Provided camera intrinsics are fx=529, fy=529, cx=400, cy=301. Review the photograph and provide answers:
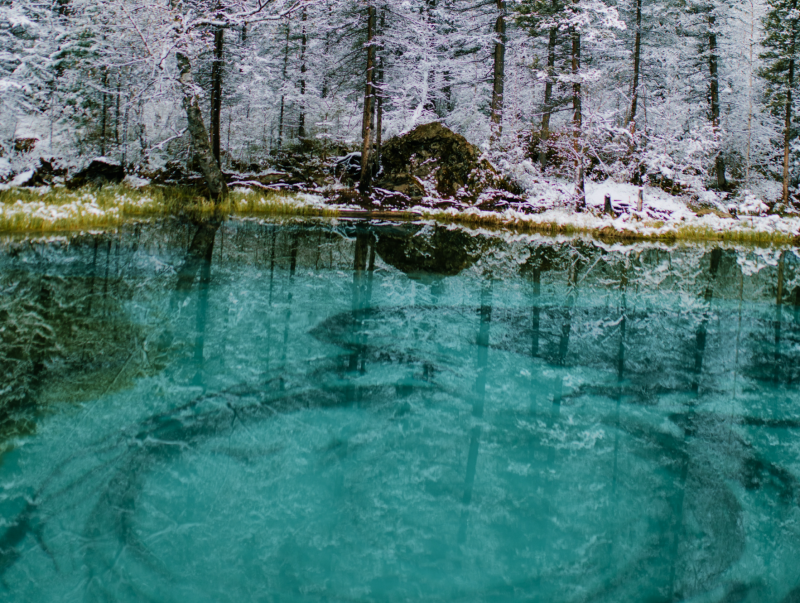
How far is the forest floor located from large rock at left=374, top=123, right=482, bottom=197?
3.17ft

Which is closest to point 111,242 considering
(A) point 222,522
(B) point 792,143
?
(A) point 222,522

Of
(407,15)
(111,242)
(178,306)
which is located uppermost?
(407,15)

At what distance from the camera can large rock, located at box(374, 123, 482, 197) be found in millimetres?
19969

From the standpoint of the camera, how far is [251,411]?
3.59 meters

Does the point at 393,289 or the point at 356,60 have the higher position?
the point at 356,60

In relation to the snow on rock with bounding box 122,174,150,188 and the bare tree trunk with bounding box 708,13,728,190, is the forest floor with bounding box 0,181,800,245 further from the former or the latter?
the bare tree trunk with bounding box 708,13,728,190

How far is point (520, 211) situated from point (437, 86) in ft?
30.1

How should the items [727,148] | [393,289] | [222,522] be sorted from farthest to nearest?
[727,148], [393,289], [222,522]

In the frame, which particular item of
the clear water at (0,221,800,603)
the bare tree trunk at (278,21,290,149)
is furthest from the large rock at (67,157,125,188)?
the clear water at (0,221,800,603)

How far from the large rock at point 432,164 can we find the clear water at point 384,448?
13.5m

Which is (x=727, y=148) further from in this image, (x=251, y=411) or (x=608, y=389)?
(x=251, y=411)

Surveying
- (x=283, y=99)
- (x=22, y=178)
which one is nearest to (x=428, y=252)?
(x=22, y=178)

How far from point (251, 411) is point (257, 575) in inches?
62.9

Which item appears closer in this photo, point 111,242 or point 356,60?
point 111,242
